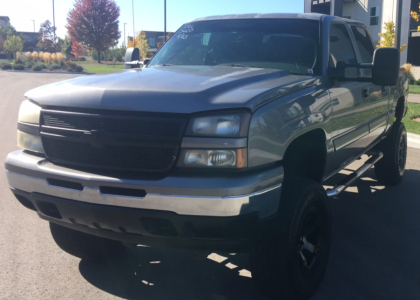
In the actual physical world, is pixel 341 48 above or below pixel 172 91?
above

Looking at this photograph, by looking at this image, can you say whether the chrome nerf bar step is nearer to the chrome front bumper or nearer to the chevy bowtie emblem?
the chrome front bumper

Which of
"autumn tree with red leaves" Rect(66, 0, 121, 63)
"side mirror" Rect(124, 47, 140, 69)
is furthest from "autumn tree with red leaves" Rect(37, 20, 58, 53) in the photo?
"side mirror" Rect(124, 47, 140, 69)

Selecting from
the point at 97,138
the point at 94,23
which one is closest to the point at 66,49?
the point at 94,23

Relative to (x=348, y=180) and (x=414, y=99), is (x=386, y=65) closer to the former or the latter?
(x=348, y=180)

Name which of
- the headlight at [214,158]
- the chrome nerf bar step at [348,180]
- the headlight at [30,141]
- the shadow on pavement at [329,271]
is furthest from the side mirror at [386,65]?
the headlight at [30,141]

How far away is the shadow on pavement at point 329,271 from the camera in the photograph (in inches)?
140

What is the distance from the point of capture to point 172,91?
297 cm


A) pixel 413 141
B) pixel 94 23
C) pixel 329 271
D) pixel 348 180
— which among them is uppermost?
pixel 94 23

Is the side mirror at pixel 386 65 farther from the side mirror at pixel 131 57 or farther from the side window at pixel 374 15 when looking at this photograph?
the side window at pixel 374 15

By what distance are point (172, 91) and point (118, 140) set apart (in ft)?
1.43

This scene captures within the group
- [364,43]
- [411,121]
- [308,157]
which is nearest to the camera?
[308,157]

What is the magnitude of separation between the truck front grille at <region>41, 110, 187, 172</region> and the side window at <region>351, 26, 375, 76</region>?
314cm

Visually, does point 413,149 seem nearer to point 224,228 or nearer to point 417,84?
point 224,228

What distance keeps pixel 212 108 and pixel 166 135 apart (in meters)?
0.31
